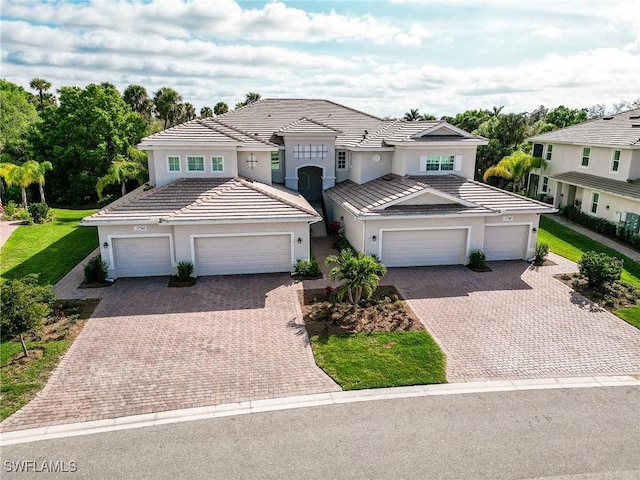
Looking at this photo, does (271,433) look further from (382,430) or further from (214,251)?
(214,251)

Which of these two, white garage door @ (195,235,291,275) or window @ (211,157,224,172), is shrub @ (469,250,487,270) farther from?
window @ (211,157,224,172)

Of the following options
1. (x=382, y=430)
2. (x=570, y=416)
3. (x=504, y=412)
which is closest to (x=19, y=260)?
(x=382, y=430)

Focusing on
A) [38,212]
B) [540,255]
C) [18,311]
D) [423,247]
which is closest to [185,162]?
[18,311]

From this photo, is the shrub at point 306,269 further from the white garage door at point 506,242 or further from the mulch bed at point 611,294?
the mulch bed at point 611,294

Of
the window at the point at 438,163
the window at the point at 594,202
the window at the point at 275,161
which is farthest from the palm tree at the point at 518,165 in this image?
the window at the point at 275,161

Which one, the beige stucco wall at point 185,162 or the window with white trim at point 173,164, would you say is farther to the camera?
the window with white trim at point 173,164

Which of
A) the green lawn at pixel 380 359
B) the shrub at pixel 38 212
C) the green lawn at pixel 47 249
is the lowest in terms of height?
the green lawn at pixel 380 359

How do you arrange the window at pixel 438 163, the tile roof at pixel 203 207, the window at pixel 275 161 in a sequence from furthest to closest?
the window at pixel 275 161
the window at pixel 438 163
the tile roof at pixel 203 207
